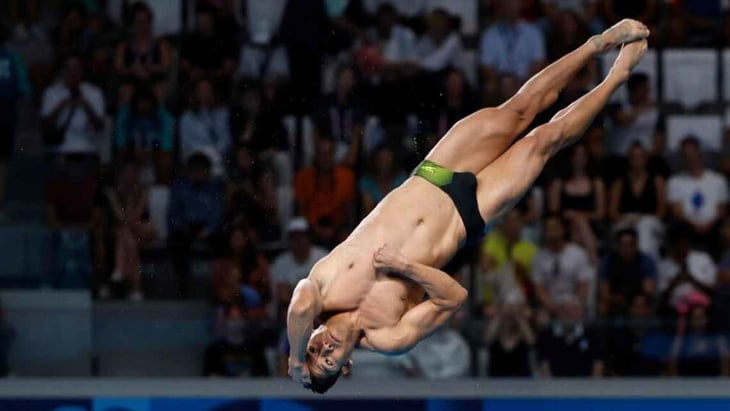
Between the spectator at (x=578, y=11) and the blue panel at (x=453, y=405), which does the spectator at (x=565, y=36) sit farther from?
the blue panel at (x=453, y=405)

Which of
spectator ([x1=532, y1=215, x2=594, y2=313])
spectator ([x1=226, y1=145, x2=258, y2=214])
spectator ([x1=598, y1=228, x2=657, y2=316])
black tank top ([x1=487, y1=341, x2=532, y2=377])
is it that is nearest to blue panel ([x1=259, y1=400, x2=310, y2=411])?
black tank top ([x1=487, y1=341, x2=532, y2=377])

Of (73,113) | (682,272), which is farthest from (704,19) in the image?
(73,113)

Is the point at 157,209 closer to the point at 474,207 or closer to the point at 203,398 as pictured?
the point at 203,398

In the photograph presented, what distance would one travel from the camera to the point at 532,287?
41.7ft

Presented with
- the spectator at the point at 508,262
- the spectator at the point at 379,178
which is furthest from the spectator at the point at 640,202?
the spectator at the point at 379,178

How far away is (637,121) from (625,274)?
6.40 feet

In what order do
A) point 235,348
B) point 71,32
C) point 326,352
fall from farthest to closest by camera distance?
point 71,32 → point 235,348 → point 326,352

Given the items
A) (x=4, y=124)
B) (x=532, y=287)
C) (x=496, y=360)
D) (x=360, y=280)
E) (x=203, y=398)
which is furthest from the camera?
(x=4, y=124)

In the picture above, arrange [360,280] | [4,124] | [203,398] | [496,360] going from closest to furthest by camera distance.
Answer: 1. [360,280]
2. [203,398]
3. [496,360]
4. [4,124]

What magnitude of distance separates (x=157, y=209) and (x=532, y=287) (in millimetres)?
3089

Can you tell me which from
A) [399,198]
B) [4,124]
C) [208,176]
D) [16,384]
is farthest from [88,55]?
[399,198]

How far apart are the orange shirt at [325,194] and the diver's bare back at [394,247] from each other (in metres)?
3.48

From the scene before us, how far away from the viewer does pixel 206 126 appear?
13.9 metres

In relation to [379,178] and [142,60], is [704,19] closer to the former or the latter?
[379,178]
